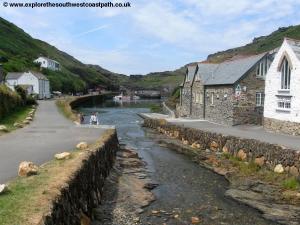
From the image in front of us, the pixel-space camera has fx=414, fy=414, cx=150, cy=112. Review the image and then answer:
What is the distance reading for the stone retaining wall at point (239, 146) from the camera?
2225 cm

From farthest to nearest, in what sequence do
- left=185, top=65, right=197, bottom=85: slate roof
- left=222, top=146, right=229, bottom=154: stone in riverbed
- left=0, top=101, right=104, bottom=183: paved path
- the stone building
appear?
left=185, top=65, right=197, bottom=85: slate roof, the stone building, left=222, top=146, right=229, bottom=154: stone in riverbed, left=0, top=101, right=104, bottom=183: paved path

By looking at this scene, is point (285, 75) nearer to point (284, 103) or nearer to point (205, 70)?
point (284, 103)

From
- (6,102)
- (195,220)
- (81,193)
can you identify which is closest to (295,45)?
(195,220)

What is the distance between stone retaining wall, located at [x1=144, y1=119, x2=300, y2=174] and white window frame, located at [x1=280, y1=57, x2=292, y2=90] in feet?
21.0

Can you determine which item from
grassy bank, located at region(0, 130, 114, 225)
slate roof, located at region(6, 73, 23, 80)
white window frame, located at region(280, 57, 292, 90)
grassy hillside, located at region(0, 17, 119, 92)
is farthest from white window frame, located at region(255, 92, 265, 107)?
grassy hillside, located at region(0, 17, 119, 92)

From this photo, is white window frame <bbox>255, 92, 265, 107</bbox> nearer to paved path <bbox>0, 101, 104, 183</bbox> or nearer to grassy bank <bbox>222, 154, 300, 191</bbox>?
grassy bank <bbox>222, 154, 300, 191</bbox>

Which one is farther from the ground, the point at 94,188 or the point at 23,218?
the point at 23,218

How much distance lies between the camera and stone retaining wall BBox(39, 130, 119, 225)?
1070cm

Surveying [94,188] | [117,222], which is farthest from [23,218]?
[94,188]

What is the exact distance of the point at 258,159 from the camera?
25250mm

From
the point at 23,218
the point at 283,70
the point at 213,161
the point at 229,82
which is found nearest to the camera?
the point at 23,218

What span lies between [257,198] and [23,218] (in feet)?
42.2

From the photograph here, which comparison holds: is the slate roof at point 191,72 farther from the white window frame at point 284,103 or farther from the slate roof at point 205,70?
the white window frame at point 284,103

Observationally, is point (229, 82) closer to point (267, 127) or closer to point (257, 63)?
point (257, 63)
